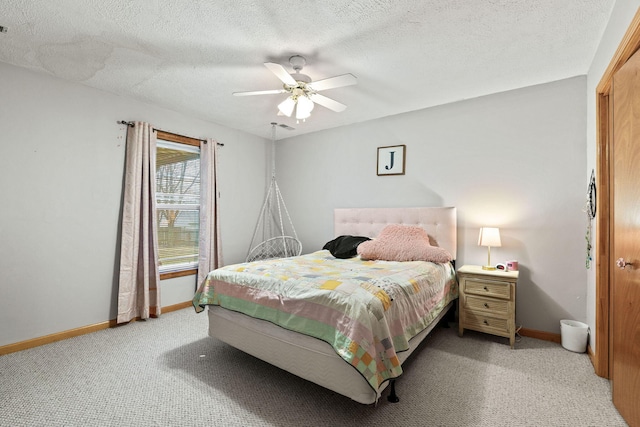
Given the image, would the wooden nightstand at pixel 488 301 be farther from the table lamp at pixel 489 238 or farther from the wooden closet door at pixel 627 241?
the wooden closet door at pixel 627 241

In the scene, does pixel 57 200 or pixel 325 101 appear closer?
pixel 325 101

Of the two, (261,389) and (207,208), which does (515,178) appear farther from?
(207,208)

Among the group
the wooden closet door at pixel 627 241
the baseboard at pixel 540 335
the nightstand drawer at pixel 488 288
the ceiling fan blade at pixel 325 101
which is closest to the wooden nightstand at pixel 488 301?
the nightstand drawer at pixel 488 288

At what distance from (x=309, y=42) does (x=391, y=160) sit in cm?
204

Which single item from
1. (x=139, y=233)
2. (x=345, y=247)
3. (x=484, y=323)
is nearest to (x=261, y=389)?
(x=345, y=247)

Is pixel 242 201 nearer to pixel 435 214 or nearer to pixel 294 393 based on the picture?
pixel 435 214

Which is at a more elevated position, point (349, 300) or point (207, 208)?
point (207, 208)

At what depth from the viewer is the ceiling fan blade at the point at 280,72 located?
7.22 feet

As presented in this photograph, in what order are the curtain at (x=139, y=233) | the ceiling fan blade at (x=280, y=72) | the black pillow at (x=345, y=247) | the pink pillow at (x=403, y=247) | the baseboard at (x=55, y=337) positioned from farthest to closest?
1. the black pillow at (x=345, y=247)
2. the curtain at (x=139, y=233)
3. the pink pillow at (x=403, y=247)
4. the baseboard at (x=55, y=337)
5. the ceiling fan blade at (x=280, y=72)

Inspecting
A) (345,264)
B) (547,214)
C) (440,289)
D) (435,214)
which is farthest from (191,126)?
(547,214)

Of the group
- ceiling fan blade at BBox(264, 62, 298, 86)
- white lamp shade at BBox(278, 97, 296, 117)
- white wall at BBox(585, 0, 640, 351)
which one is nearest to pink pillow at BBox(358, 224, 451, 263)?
white wall at BBox(585, 0, 640, 351)

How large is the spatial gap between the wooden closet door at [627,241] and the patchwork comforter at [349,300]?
1114 millimetres

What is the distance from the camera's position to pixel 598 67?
2.37 meters

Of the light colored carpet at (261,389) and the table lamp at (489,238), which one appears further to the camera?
the table lamp at (489,238)
